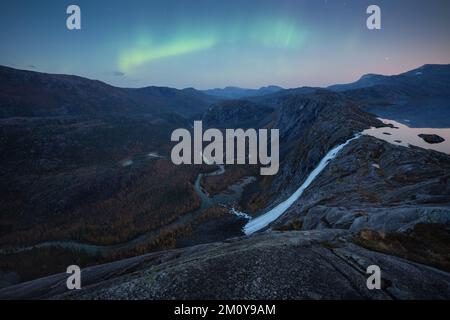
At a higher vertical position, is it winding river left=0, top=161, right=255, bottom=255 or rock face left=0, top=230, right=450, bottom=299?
rock face left=0, top=230, right=450, bottom=299

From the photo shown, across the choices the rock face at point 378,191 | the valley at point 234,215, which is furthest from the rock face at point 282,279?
the rock face at point 378,191

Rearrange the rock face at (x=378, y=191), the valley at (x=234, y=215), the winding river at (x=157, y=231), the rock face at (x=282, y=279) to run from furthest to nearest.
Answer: the winding river at (x=157, y=231)
the rock face at (x=378, y=191)
the valley at (x=234, y=215)
the rock face at (x=282, y=279)

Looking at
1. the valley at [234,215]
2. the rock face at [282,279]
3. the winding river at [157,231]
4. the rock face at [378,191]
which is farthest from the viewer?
the winding river at [157,231]

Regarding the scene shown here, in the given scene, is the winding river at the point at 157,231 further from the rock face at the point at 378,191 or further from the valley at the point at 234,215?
the rock face at the point at 378,191

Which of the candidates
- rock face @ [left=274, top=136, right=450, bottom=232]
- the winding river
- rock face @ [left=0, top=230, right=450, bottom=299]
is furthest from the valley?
the winding river

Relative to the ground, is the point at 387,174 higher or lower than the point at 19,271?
higher

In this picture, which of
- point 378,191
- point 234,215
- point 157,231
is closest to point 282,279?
point 378,191

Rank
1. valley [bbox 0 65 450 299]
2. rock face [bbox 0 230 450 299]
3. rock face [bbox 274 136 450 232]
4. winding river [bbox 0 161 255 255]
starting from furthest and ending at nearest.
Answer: winding river [bbox 0 161 255 255] → rock face [bbox 274 136 450 232] → valley [bbox 0 65 450 299] → rock face [bbox 0 230 450 299]

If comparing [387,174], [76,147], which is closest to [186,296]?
[387,174]

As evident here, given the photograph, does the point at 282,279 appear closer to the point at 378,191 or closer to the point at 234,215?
the point at 378,191

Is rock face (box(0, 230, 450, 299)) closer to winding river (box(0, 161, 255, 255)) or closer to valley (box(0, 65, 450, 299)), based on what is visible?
valley (box(0, 65, 450, 299))
